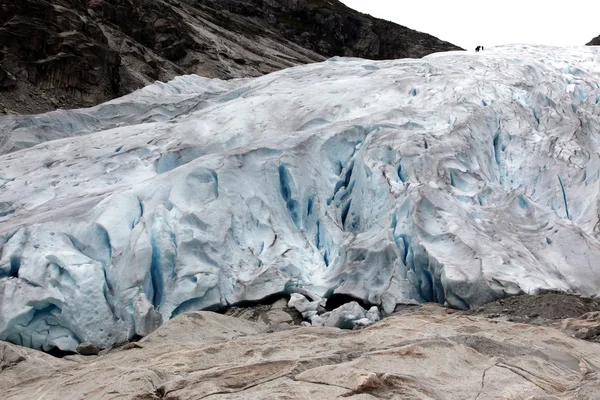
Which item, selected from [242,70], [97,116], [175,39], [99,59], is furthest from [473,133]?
[175,39]

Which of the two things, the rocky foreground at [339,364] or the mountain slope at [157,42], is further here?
the mountain slope at [157,42]

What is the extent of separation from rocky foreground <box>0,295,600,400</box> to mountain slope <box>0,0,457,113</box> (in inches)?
764

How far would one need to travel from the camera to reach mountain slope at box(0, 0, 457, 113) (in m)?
25.7

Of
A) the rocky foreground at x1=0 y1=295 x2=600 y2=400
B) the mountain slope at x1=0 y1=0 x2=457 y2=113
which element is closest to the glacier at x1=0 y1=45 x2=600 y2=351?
the rocky foreground at x1=0 y1=295 x2=600 y2=400

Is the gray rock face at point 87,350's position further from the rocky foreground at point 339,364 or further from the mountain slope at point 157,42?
the mountain slope at point 157,42

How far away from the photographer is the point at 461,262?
8547 mm

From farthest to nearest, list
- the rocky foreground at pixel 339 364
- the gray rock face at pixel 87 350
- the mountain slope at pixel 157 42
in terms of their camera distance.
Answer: the mountain slope at pixel 157 42 → the gray rock face at pixel 87 350 → the rocky foreground at pixel 339 364

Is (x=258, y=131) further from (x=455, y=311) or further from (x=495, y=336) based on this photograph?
(x=495, y=336)

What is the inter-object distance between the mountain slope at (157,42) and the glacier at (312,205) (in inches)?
469

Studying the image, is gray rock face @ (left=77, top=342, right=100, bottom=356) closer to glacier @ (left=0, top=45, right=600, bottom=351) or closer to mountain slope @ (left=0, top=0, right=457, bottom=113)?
glacier @ (left=0, top=45, right=600, bottom=351)

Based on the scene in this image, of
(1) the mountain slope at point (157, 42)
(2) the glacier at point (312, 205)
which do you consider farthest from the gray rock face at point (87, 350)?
(1) the mountain slope at point (157, 42)

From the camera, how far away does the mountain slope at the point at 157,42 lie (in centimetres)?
2570

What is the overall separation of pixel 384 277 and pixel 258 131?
15.7 ft

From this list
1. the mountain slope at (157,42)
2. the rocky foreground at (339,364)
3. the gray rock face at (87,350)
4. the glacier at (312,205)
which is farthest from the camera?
the mountain slope at (157,42)
